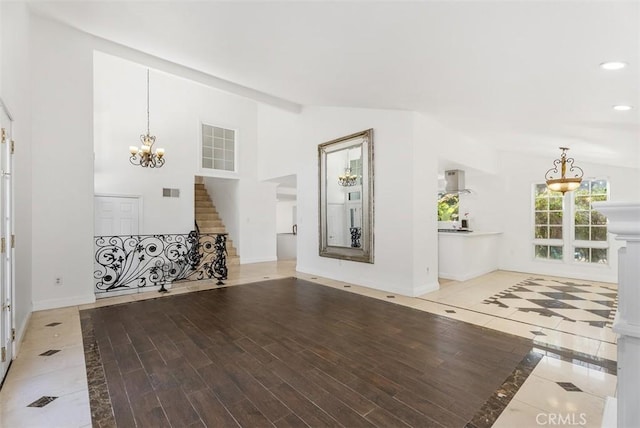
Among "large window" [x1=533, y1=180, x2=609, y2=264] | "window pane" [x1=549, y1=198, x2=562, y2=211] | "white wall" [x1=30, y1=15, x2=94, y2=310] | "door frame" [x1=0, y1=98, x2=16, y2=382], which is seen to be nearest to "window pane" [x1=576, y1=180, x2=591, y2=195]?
"large window" [x1=533, y1=180, x2=609, y2=264]

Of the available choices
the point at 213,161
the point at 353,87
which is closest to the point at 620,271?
the point at 353,87

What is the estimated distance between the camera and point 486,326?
3.48 meters

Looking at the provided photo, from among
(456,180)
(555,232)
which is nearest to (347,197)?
(456,180)

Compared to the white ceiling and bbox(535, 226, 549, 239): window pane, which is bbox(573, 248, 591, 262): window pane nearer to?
bbox(535, 226, 549, 239): window pane

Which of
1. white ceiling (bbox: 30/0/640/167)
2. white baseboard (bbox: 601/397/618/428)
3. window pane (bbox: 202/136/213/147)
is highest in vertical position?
window pane (bbox: 202/136/213/147)

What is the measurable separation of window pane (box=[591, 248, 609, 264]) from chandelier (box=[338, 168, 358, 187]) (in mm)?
5111

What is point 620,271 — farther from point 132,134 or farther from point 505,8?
point 132,134

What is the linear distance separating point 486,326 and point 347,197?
10.9 feet

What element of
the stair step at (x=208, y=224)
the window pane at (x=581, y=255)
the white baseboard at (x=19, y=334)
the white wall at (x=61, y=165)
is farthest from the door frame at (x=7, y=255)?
the window pane at (x=581, y=255)

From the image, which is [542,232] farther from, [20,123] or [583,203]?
[20,123]

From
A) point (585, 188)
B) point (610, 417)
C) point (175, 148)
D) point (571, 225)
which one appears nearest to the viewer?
point (610, 417)

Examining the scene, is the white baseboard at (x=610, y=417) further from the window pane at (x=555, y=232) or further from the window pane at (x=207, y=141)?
the window pane at (x=207, y=141)

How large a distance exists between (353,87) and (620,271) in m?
3.78

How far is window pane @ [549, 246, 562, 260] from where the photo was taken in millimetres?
6570
